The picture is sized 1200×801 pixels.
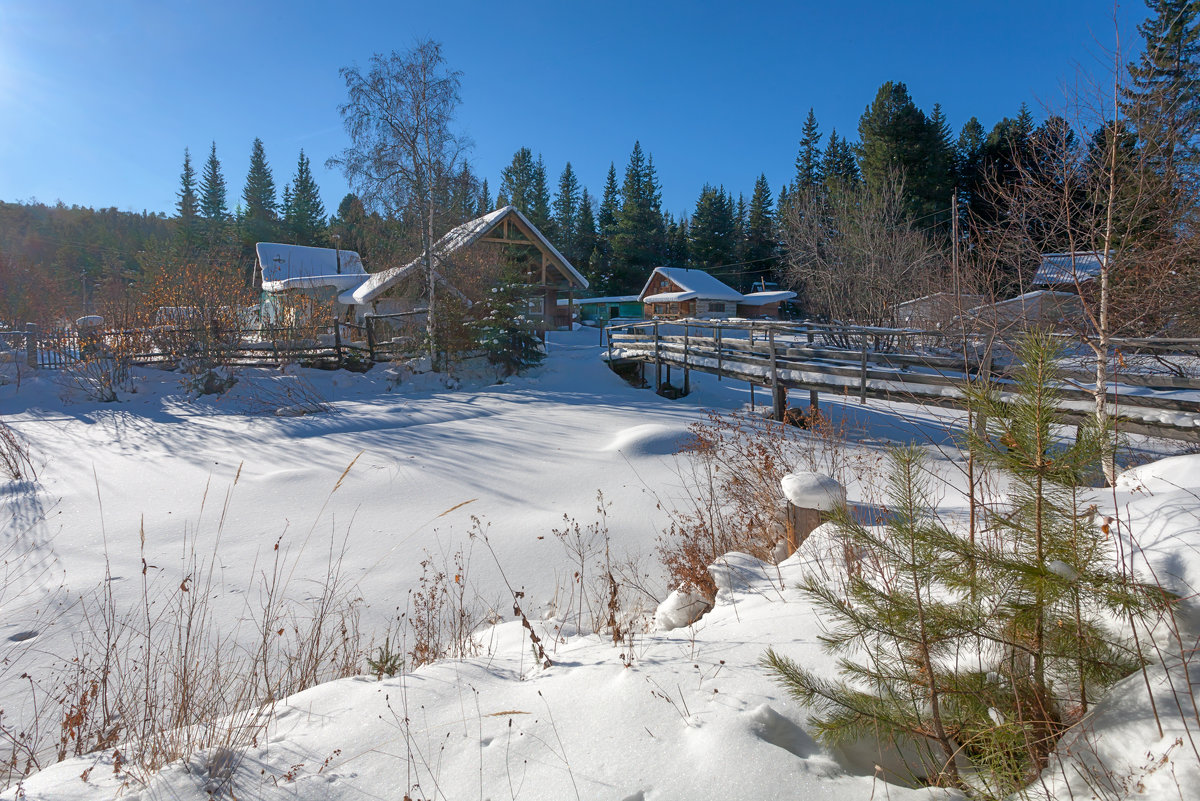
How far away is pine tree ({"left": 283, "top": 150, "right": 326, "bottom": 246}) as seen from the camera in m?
52.7

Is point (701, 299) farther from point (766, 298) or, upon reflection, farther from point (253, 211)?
point (253, 211)

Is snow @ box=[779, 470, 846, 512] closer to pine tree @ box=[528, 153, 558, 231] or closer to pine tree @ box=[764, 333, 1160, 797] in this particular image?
pine tree @ box=[764, 333, 1160, 797]

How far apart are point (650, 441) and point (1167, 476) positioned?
21.2ft

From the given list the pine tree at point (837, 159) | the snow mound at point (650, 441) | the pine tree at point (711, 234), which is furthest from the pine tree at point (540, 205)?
the snow mound at point (650, 441)

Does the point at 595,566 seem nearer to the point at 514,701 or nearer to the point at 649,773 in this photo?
the point at 514,701

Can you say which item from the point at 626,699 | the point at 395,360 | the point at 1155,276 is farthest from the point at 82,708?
the point at 395,360

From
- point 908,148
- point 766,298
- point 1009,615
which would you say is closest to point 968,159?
point 908,148

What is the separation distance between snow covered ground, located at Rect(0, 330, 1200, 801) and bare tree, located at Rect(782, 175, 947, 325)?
8999 millimetres

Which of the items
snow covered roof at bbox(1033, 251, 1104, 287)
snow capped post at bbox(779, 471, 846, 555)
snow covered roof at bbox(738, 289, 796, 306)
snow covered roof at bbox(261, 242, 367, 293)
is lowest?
snow capped post at bbox(779, 471, 846, 555)

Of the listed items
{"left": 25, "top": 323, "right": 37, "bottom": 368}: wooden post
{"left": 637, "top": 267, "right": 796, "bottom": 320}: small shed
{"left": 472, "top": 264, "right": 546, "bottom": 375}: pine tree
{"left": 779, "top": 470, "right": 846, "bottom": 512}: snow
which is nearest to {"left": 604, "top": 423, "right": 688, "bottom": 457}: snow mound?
{"left": 779, "top": 470, "right": 846, "bottom": 512}: snow

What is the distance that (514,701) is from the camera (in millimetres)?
2604

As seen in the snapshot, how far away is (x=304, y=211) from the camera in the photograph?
53.6 m

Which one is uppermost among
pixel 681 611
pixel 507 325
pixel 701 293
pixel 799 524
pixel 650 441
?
pixel 701 293

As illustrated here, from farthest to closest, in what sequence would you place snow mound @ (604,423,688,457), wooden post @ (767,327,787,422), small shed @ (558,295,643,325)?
small shed @ (558,295,643,325) < wooden post @ (767,327,787,422) < snow mound @ (604,423,688,457)
